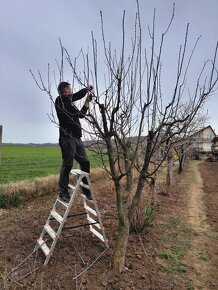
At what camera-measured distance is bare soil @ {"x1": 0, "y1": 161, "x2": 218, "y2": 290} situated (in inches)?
173

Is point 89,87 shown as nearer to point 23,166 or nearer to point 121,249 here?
point 121,249

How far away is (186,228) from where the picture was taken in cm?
765

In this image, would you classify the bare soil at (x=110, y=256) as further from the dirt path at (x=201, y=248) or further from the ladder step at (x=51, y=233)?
the ladder step at (x=51, y=233)

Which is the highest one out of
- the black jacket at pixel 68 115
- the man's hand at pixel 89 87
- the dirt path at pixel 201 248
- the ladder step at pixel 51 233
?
the man's hand at pixel 89 87

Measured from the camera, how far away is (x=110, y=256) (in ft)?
16.6

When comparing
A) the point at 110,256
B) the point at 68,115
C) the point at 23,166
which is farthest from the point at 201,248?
the point at 23,166

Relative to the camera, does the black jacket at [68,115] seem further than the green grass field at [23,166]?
No

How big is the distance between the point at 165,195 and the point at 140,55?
776 centimetres

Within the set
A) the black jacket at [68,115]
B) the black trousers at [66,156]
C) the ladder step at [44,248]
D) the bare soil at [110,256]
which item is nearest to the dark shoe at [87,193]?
the black trousers at [66,156]

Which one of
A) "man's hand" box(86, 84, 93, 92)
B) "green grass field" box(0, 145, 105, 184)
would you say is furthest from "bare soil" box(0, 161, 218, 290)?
"man's hand" box(86, 84, 93, 92)

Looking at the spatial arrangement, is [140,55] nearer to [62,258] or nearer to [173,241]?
[62,258]

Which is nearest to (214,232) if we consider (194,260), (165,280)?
(194,260)

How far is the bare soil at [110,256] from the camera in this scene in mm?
4398

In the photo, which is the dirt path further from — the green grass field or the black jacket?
the black jacket
